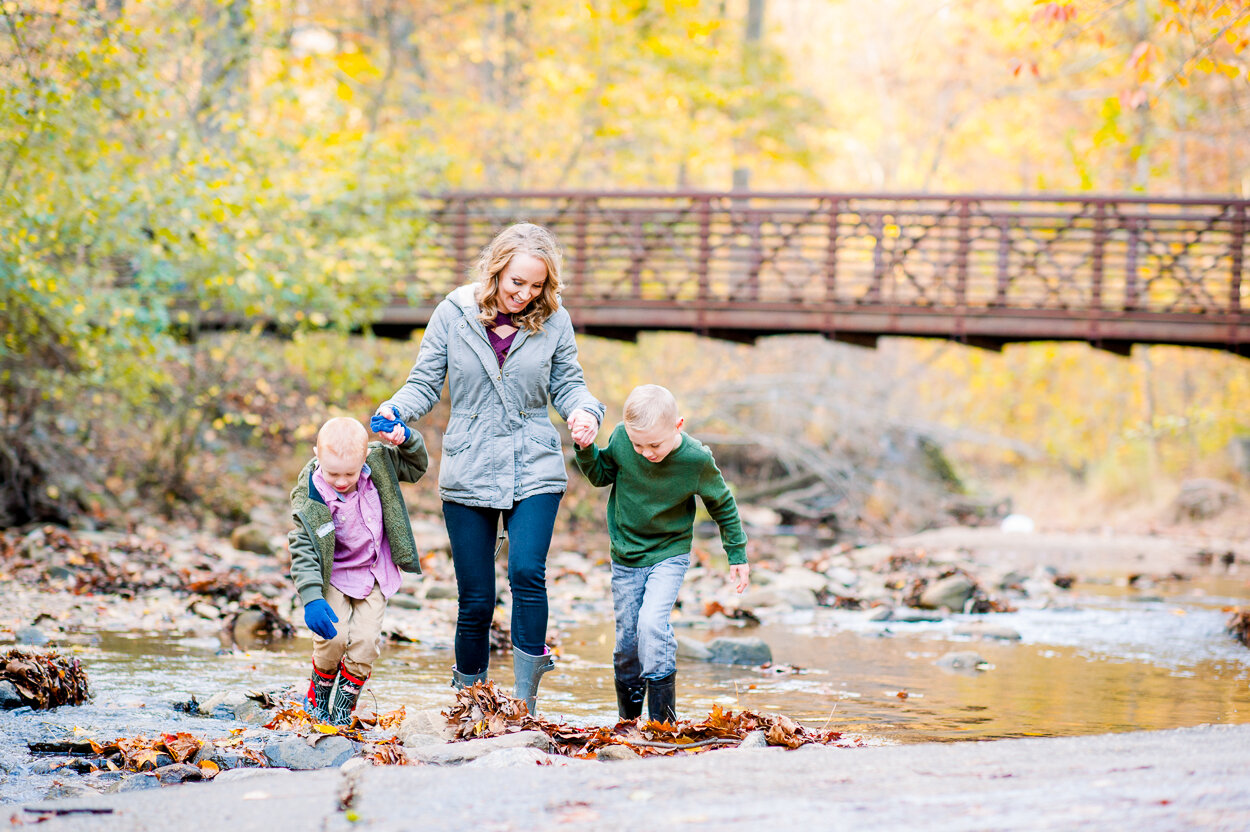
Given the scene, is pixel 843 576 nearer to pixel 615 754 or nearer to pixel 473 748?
pixel 615 754

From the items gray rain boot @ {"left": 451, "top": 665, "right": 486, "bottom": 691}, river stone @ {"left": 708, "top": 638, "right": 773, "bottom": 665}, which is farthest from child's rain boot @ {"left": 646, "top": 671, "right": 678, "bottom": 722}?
river stone @ {"left": 708, "top": 638, "right": 773, "bottom": 665}

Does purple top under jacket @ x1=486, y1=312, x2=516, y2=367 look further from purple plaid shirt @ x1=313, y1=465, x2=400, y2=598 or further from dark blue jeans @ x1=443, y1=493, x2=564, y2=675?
purple plaid shirt @ x1=313, y1=465, x2=400, y2=598

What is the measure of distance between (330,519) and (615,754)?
1.38 meters

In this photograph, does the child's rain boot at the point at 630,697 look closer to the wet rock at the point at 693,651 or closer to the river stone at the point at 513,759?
the river stone at the point at 513,759

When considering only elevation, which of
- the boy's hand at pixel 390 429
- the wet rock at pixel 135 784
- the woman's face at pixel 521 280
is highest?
the woman's face at pixel 521 280

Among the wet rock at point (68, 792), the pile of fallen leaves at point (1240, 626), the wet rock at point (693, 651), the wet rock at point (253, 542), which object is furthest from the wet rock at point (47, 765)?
the wet rock at point (253, 542)

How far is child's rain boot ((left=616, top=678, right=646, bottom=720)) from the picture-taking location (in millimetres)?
4629

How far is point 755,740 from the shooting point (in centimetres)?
420

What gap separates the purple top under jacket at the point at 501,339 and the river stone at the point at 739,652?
2842 mm

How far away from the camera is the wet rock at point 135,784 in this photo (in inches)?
147

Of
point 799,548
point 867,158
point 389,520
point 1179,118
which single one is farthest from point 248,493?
point 867,158

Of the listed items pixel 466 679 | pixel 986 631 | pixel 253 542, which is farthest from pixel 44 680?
pixel 253 542

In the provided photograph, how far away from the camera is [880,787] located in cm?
318

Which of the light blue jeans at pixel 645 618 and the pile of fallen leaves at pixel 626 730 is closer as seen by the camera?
the pile of fallen leaves at pixel 626 730
